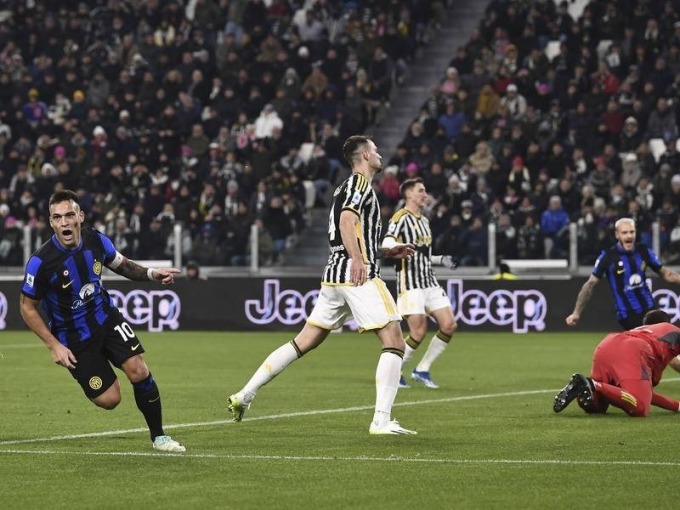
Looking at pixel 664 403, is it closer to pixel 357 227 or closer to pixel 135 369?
pixel 357 227

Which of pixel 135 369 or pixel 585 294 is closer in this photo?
pixel 135 369

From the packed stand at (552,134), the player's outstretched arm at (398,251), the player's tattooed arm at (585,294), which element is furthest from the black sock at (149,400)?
the packed stand at (552,134)

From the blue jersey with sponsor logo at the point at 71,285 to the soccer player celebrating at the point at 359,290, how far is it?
6.27 feet

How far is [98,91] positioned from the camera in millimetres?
34500

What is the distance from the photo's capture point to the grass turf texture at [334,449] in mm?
8438

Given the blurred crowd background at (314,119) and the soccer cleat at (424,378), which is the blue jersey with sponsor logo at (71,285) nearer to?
the soccer cleat at (424,378)

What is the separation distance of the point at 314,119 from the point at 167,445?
2133cm

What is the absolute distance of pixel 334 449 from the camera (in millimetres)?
10617

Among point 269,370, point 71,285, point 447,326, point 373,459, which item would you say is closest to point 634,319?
point 447,326

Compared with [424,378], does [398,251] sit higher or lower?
higher

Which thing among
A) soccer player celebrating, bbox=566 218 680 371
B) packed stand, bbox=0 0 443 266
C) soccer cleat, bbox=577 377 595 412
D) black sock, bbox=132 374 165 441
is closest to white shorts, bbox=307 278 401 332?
black sock, bbox=132 374 165 441

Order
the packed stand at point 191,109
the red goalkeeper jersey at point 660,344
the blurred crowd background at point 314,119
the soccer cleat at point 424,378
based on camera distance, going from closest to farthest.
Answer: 1. the red goalkeeper jersey at point 660,344
2. the soccer cleat at point 424,378
3. the blurred crowd background at point 314,119
4. the packed stand at point 191,109

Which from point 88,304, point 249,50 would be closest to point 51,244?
point 88,304

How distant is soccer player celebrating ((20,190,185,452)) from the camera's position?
1037cm
